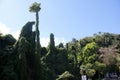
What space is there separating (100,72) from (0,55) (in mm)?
33208

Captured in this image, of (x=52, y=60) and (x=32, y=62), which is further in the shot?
(x=52, y=60)

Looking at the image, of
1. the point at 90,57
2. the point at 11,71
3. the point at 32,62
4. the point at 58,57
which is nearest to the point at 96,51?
the point at 90,57

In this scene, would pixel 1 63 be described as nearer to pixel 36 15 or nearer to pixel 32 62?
pixel 32 62

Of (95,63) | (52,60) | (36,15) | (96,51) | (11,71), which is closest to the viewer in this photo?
(11,71)

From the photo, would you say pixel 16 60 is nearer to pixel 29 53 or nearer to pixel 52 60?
pixel 29 53

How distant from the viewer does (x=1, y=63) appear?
114 ft

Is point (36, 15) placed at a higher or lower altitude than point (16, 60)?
higher

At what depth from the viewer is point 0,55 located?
3466cm

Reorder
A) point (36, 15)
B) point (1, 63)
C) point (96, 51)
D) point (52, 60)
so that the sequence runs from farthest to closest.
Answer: point (96, 51), point (52, 60), point (36, 15), point (1, 63)

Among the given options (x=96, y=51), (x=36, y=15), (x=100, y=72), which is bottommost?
(x=100, y=72)

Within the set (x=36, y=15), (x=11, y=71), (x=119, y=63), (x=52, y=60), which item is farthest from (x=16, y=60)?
(x=119, y=63)

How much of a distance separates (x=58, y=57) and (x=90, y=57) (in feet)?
42.6

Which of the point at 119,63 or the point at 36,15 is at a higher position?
the point at 36,15

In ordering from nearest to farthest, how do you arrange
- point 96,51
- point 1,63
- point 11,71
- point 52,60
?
point 11,71 → point 1,63 → point 52,60 → point 96,51
